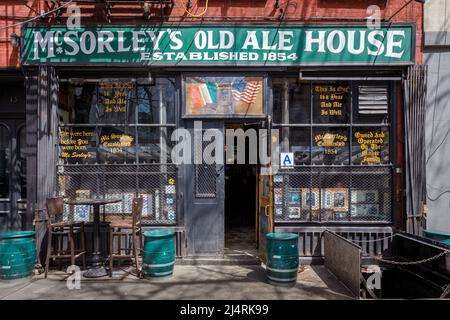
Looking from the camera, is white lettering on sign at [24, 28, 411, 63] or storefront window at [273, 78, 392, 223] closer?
white lettering on sign at [24, 28, 411, 63]

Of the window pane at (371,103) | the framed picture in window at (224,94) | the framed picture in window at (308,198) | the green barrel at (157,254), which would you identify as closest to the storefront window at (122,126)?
the framed picture in window at (224,94)

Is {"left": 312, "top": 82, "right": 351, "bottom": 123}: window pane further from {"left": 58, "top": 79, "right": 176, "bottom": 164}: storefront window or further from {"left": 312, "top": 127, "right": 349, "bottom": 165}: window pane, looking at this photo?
{"left": 58, "top": 79, "right": 176, "bottom": 164}: storefront window

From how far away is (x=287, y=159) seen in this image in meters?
7.75

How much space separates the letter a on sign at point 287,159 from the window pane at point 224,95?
1.01 m

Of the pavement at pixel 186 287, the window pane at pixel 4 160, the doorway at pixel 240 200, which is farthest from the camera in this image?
the doorway at pixel 240 200

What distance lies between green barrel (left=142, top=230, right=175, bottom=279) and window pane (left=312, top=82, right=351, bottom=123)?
3945 millimetres

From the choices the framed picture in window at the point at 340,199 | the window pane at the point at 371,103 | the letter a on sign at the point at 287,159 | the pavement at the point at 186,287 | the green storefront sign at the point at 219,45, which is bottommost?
the pavement at the point at 186,287

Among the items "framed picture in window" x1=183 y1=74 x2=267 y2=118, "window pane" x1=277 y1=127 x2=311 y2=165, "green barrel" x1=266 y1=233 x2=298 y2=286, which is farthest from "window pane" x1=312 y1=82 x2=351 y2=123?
"green barrel" x1=266 y1=233 x2=298 y2=286

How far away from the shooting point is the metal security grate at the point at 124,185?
772 centimetres

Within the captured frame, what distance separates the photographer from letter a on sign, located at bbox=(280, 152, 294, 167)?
7750 mm

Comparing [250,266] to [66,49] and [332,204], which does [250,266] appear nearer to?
[332,204]

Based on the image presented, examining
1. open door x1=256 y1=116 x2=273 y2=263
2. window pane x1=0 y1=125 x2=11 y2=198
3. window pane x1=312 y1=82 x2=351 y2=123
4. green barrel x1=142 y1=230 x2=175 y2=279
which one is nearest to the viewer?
green barrel x1=142 y1=230 x2=175 y2=279

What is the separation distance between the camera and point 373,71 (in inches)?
306

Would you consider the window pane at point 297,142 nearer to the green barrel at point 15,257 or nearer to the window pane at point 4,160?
the green barrel at point 15,257
